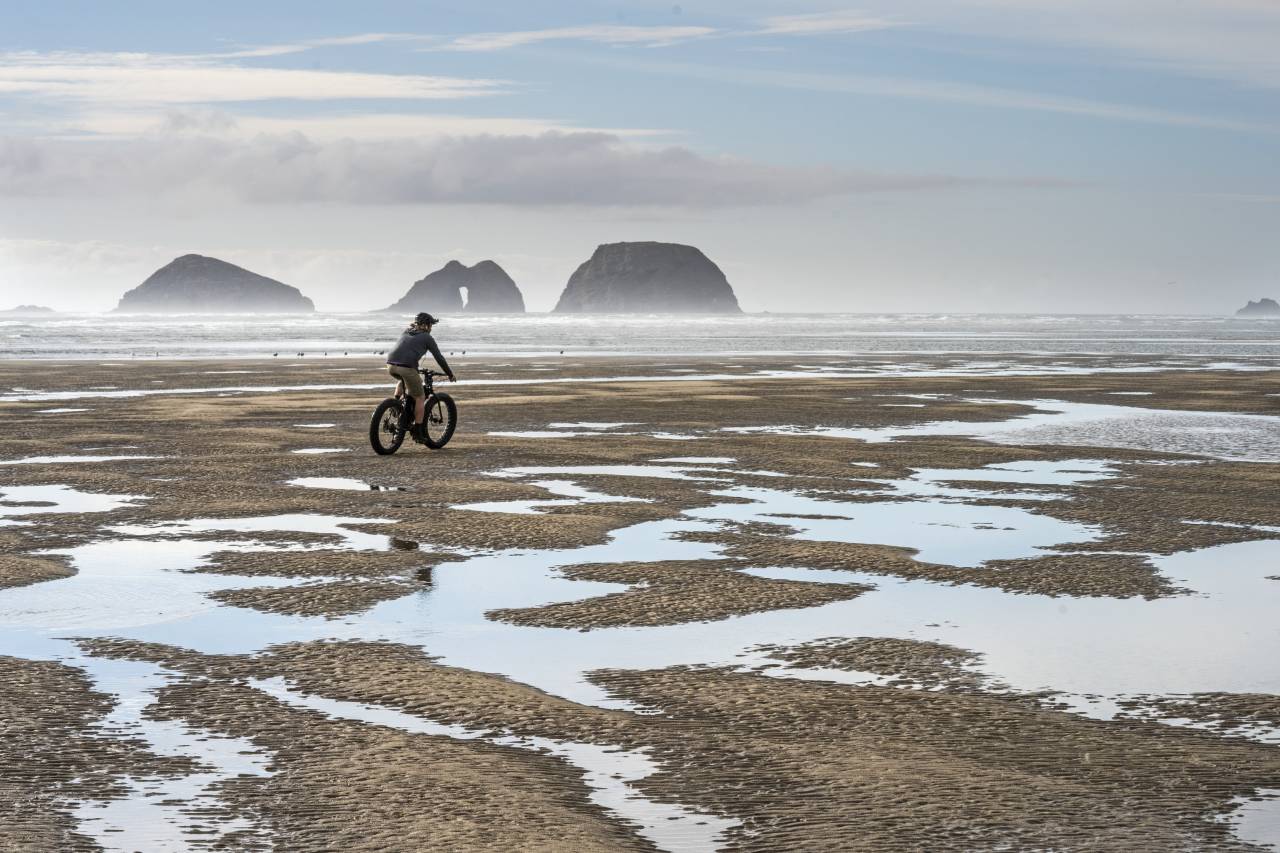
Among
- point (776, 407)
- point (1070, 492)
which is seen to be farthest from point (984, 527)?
point (776, 407)

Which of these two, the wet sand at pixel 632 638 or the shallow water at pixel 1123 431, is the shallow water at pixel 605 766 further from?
the shallow water at pixel 1123 431

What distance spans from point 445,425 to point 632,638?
39.2ft

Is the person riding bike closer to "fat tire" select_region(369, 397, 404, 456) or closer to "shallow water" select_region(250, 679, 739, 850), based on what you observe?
"fat tire" select_region(369, 397, 404, 456)

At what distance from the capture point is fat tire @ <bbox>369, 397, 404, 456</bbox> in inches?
742

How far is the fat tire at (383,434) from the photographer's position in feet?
61.9

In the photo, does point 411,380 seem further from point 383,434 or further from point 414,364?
point 383,434

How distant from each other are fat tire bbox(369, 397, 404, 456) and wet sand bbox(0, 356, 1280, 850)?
207 millimetres

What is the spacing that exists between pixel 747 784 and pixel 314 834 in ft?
5.33

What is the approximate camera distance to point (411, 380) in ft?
63.8

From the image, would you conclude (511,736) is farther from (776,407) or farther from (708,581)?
(776,407)

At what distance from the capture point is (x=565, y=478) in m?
16.7

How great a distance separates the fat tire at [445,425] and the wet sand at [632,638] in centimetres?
32

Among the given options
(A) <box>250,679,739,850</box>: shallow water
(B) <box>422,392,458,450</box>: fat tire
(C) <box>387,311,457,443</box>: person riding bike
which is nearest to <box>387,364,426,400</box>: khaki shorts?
(C) <box>387,311,457,443</box>: person riding bike

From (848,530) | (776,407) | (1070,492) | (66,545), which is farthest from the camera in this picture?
(776,407)
